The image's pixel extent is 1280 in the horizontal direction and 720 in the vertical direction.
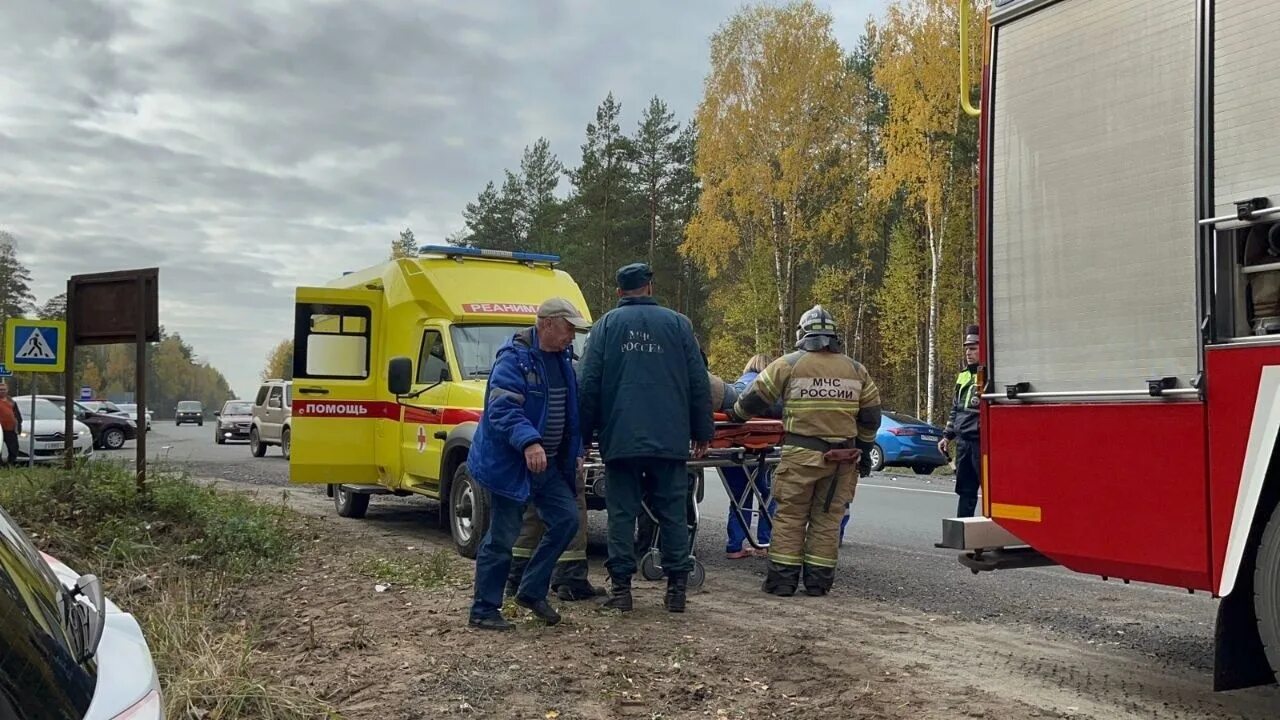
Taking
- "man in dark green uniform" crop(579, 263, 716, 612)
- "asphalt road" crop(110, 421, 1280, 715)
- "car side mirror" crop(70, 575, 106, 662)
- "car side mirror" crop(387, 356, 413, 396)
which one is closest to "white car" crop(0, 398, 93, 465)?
"asphalt road" crop(110, 421, 1280, 715)

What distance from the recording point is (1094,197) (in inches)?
179

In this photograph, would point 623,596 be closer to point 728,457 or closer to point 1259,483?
point 728,457

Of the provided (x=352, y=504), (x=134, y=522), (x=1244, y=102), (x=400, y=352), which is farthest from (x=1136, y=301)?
(x=352, y=504)

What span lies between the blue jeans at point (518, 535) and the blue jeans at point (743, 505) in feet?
7.89

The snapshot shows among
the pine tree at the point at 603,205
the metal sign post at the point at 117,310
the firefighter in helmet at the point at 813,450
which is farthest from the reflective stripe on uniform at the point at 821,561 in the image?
the pine tree at the point at 603,205

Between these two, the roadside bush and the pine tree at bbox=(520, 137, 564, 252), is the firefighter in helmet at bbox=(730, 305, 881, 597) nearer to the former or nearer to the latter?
the roadside bush

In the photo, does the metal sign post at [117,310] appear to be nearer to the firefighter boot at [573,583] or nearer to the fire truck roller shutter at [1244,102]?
the firefighter boot at [573,583]

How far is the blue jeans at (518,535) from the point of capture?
5.76m

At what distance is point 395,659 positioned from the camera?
5078 mm

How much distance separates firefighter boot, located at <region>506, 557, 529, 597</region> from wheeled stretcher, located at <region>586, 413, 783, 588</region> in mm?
913

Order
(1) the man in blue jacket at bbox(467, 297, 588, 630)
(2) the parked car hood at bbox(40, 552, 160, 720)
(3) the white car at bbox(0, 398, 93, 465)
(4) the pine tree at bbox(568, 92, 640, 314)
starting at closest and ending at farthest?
(2) the parked car hood at bbox(40, 552, 160, 720) < (1) the man in blue jacket at bbox(467, 297, 588, 630) < (3) the white car at bbox(0, 398, 93, 465) < (4) the pine tree at bbox(568, 92, 640, 314)

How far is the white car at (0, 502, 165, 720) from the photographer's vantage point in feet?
4.70

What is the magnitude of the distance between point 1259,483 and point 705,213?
1338 inches

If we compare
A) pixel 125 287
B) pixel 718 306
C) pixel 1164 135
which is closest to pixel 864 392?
pixel 1164 135
